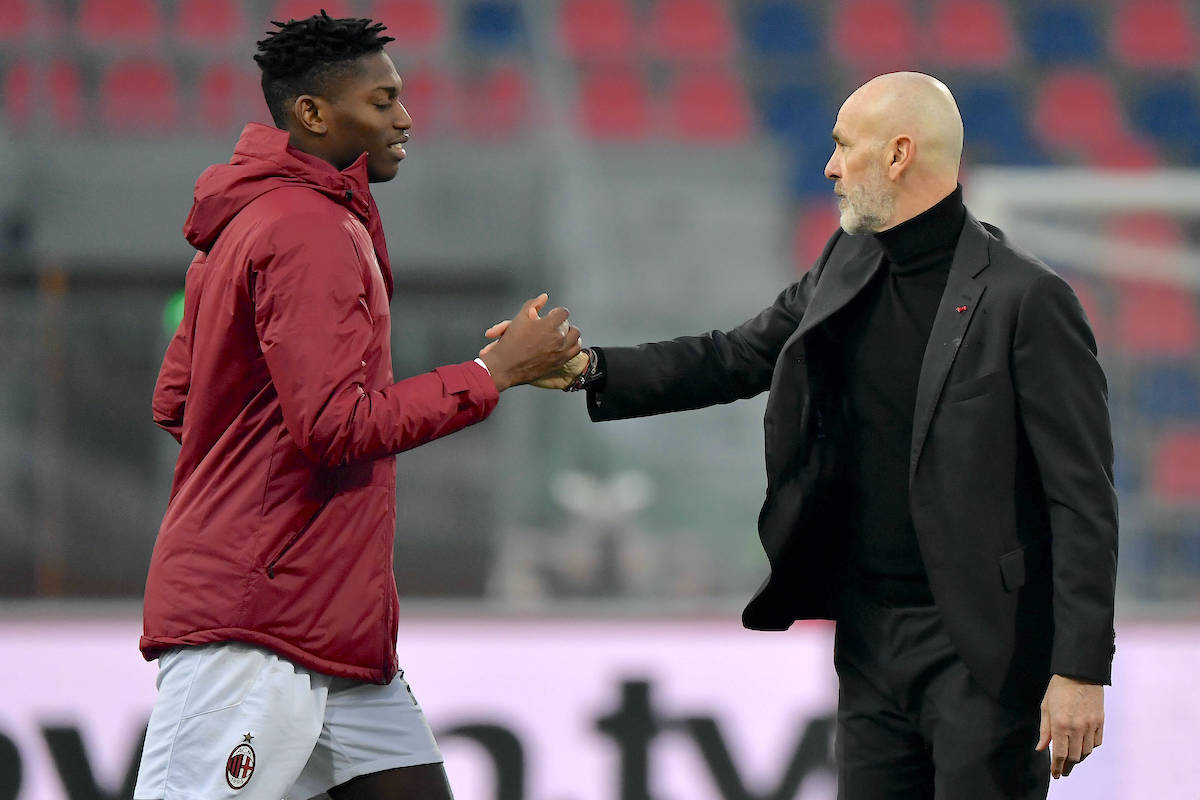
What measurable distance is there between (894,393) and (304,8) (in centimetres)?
408

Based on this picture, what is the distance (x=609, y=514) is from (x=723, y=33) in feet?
6.37

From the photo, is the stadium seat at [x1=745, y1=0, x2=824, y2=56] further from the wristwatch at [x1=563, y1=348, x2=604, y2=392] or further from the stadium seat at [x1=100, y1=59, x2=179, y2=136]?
the wristwatch at [x1=563, y1=348, x2=604, y2=392]

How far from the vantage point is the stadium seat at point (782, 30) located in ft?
18.9

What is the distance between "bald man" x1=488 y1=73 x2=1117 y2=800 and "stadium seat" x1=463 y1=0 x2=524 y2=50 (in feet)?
11.2

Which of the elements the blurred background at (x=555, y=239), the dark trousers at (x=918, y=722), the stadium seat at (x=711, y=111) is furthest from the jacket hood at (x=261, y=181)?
the stadium seat at (x=711, y=111)

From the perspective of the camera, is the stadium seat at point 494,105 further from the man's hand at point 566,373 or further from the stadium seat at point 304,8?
the man's hand at point 566,373

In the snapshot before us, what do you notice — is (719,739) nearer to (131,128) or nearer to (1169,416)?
(1169,416)

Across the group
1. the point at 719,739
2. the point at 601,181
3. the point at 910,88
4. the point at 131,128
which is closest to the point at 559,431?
the point at 601,181

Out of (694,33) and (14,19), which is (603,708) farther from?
(14,19)

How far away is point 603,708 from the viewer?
13.2 ft

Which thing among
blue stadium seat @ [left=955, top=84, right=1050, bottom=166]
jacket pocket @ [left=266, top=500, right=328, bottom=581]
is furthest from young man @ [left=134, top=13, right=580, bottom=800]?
blue stadium seat @ [left=955, top=84, right=1050, bottom=166]

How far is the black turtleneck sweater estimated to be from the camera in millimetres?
2238

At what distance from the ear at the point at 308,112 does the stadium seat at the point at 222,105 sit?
340cm

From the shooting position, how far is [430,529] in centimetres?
522
